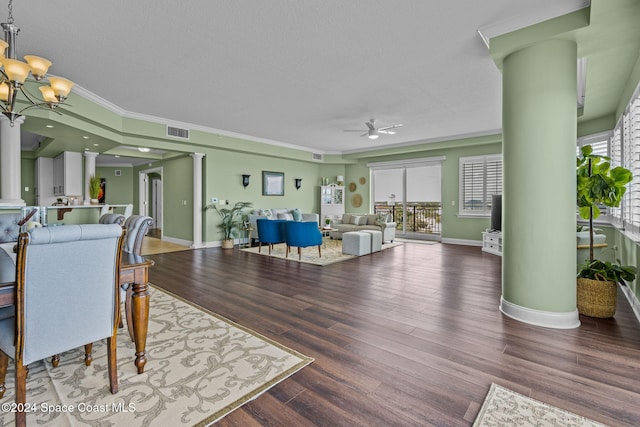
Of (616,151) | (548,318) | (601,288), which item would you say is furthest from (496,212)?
(548,318)

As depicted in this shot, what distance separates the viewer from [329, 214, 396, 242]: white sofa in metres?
8.09

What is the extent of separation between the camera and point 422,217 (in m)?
9.27

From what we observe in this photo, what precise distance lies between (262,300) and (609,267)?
3.65 metres

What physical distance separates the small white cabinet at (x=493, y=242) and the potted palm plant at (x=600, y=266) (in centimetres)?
344

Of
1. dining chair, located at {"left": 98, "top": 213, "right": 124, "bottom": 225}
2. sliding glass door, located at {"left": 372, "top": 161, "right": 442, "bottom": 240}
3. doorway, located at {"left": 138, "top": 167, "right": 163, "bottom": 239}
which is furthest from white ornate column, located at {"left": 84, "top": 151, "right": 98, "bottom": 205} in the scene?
sliding glass door, located at {"left": 372, "top": 161, "right": 442, "bottom": 240}

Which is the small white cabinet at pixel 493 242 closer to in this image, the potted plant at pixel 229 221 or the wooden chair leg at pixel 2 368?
the potted plant at pixel 229 221

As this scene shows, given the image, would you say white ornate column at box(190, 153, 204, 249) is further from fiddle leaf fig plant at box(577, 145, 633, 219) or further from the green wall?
fiddle leaf fig plant at box(577, 145, 633, 219)

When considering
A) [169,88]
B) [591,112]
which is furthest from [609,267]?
→ [169,88]

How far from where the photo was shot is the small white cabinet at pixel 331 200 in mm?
10352

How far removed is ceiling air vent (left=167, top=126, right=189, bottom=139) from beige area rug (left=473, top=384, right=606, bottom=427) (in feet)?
22.3

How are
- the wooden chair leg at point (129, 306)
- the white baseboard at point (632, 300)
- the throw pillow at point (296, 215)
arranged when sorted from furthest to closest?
the throw pillow at point (296, 215)
the white baseboard at point (632, 300)
the wooden chair leg at point (129, 306)

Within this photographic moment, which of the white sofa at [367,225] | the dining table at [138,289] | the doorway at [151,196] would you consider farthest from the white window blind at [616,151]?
the doorway at [151,196]

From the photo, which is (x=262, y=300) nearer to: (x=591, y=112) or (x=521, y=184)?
(x=521, y=184)

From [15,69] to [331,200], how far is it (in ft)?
28.3
